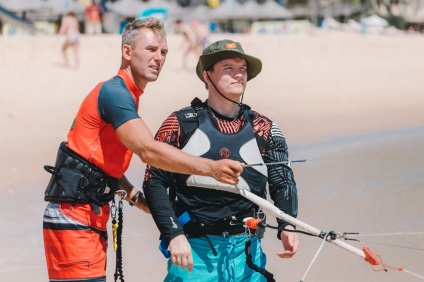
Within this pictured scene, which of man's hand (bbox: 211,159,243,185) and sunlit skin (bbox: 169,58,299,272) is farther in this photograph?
sunlit skin (bbox: 169,58,299,272)

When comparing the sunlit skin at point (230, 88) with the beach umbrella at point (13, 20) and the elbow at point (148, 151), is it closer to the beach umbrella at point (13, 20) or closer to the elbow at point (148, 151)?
the elbow at point (148, 151)

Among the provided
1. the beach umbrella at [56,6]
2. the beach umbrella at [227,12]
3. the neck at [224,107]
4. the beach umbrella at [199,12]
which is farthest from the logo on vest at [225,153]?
the beach umbrella at [227,12]

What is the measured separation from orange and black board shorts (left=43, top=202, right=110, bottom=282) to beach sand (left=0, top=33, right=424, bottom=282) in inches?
52.5

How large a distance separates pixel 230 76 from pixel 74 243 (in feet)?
3.16

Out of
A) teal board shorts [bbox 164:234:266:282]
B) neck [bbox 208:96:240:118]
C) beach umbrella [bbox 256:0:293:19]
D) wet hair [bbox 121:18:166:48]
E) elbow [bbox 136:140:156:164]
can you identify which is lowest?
beach umbrella [bbox 256:0:293:19]

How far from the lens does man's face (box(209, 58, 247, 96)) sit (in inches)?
146

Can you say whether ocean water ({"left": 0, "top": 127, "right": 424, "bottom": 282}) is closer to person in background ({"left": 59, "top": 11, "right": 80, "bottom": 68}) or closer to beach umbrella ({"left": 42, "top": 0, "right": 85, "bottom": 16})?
person in background ({"left": 59, "top": 11, "right": 80, "bottom": 68})

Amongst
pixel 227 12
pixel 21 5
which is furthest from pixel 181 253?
pixel 227 12

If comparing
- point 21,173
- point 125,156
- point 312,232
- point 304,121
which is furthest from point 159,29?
point 304,121

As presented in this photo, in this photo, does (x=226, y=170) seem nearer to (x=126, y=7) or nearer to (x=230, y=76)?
(x=230, y=76)

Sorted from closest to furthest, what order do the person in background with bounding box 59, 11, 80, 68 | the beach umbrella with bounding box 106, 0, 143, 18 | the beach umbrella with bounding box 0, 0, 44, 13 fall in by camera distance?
the person in background with bounding box 59, 11, 80, 68, the beach umbrella with bounding box 0, 0, 44, 13, the beach umbrella with bounding box 106, 0, 143, 18

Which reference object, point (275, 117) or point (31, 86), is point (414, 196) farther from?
point (31, 86)

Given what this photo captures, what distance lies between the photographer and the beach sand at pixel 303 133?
6.97m

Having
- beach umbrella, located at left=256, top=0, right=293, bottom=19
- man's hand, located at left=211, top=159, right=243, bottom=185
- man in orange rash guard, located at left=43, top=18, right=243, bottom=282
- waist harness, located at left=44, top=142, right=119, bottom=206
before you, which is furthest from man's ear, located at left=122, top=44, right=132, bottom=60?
beach umbrella, located at left=256, top=0, right=293, bottom=19
